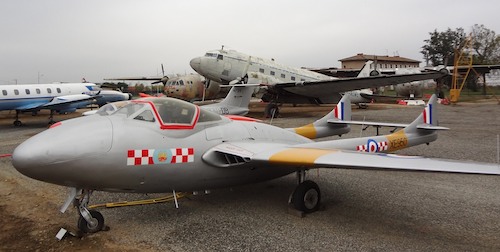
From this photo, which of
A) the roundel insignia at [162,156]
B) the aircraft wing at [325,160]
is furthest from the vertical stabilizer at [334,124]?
the roundel insignia at [162,156]

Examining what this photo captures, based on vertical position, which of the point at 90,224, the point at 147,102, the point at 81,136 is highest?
the point at 147,102

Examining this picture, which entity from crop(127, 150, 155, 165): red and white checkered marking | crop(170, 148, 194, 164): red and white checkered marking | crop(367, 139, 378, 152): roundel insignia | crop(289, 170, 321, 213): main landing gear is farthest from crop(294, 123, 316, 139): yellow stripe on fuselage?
crop(127, 150, 155, 165): red and white checkered marking

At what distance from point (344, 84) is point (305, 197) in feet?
51.9

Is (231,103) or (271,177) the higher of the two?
(231,103)

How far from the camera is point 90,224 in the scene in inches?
188

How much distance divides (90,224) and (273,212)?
280 centimetres

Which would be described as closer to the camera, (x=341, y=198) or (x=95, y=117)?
(x=95, y=117)

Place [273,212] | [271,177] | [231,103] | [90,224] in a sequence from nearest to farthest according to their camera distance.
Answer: [90,224] < [273,212] < [271,177] < [231,103]

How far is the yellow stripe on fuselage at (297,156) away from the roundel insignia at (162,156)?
4.90ft

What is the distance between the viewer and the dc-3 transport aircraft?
4.25 m

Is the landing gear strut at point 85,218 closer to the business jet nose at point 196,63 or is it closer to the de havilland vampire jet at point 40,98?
the de havilland vampire jet at point 40,98

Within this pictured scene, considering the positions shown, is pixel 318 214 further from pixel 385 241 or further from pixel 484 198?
pixel 484 198

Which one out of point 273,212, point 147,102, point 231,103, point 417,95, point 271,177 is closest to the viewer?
point 147,102

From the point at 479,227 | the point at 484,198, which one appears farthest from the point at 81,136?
the point at 484,198
